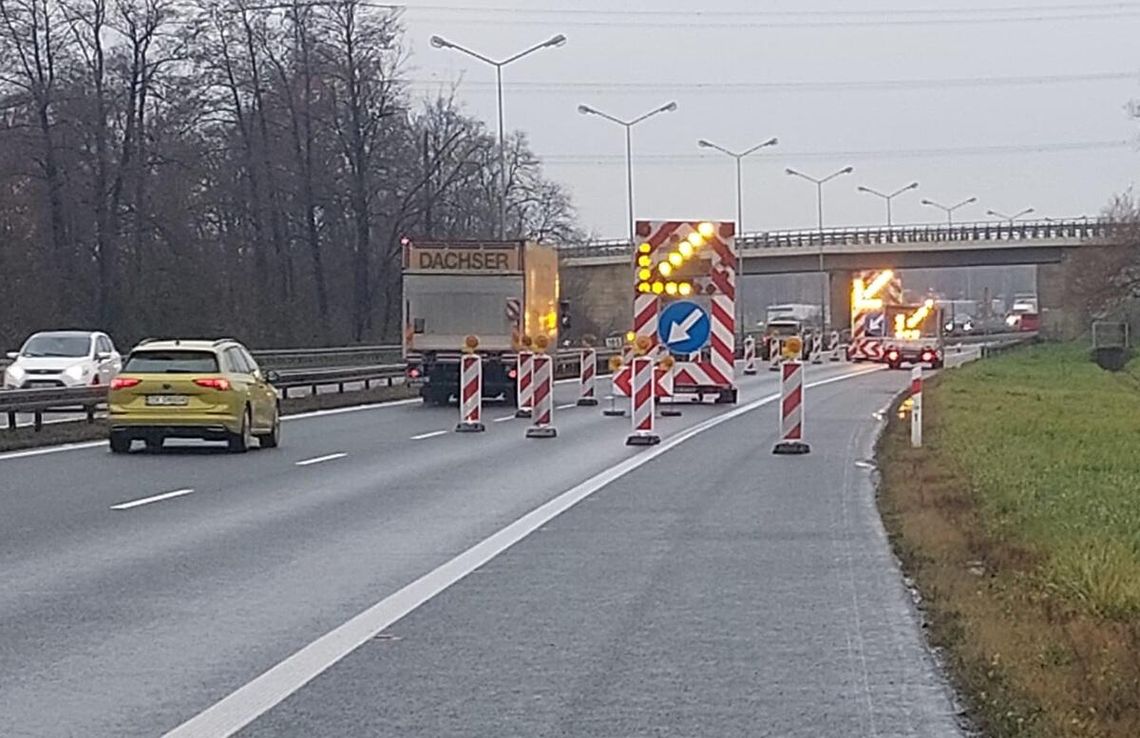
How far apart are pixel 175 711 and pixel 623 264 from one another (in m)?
90.1

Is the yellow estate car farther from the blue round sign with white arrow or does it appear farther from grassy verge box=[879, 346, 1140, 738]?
the blue round sign with white arrow

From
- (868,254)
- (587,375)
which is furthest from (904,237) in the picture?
(587,375)

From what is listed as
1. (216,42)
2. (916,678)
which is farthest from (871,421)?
(216,42)

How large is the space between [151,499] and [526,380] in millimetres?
14271

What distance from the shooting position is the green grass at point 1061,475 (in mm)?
11562

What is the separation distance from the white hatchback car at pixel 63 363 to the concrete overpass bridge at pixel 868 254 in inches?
2216

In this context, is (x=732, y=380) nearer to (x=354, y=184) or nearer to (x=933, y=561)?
(x=933, y=561)

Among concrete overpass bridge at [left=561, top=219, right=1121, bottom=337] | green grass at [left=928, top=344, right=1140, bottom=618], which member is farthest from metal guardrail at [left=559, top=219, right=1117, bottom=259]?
green grass at [left=928, top=344, right=1140, bottom=618]

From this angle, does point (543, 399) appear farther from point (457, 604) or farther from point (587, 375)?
point (457, 604)

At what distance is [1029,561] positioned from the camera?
1291 cm

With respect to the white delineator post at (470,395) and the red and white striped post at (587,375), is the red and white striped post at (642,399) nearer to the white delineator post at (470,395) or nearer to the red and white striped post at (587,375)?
the white delineator post at (470,395)

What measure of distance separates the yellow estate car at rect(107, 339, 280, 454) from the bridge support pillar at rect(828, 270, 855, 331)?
3224 inches

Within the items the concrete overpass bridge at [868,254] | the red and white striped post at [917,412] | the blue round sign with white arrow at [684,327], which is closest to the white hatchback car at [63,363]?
the blue round sign with white arrow at [684,327]

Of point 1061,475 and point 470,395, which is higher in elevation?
point 470,395
